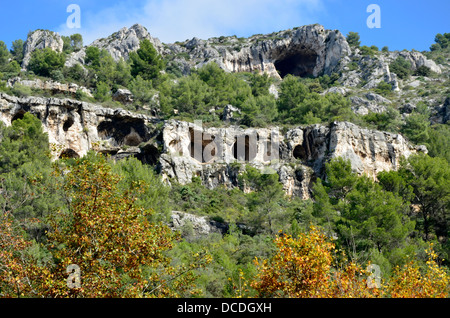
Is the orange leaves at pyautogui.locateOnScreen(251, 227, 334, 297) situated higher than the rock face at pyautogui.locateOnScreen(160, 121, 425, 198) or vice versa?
the rock face at pyautogui.locateOnScreen(160, 121, 425, 198)

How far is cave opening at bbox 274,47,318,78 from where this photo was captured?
90375mm

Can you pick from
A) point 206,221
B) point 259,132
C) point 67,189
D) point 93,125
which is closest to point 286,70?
point 259,132

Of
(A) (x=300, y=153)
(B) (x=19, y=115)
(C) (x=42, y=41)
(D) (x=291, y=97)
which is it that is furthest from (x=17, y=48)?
(A) (x=300, y=153)

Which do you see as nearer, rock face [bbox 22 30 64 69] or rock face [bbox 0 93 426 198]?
rock face [bbox 0 93 426 198]

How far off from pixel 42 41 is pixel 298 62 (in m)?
56.7

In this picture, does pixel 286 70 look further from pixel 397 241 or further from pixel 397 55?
pixel 397 241

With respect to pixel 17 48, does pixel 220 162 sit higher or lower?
lower

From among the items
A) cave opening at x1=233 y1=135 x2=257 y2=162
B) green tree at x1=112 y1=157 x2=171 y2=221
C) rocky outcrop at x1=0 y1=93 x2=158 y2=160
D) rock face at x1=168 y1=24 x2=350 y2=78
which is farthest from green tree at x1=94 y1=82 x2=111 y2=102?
rock face at x1=168 y1=24 x2=350 y2=78

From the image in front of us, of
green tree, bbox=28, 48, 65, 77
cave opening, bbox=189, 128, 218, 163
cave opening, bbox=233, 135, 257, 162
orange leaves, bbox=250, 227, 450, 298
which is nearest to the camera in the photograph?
orange leaves, bbox=250, 227, 450, 298

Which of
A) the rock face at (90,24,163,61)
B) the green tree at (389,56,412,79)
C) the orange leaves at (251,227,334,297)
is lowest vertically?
the orange leaves at (251,227,334,297)

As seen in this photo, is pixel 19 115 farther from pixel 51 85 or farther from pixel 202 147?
pixel 202 147

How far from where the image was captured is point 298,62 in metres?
93.8

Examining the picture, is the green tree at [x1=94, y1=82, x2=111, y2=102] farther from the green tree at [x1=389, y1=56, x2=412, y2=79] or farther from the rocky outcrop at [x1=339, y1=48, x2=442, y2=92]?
the green tree at [x1=389, y1=56, x2=412, y2=79]

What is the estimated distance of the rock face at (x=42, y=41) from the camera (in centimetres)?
7794
